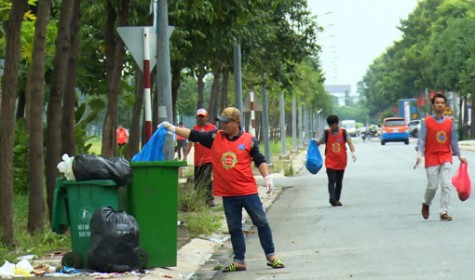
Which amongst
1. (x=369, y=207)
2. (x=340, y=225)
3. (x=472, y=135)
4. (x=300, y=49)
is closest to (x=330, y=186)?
(x=369, y=207)

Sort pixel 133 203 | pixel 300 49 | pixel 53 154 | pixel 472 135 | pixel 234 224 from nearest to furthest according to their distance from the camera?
pixel 133 203 → pixel 234 224 → pixel 53 154 → pixel 300 49 → pixel 472 135

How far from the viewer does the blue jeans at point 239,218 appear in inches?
486

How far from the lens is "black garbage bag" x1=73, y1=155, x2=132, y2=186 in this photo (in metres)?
11.4

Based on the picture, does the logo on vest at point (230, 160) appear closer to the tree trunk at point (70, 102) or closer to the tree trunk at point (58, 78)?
the tree trunk at point (58, 78)

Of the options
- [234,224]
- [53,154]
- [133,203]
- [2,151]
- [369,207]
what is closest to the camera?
[133,203]

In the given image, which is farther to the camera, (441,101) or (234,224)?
(441,101)

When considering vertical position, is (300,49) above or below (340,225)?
above

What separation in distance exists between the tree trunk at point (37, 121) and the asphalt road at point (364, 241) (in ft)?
7.61

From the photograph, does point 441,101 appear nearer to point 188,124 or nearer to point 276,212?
point 276,212

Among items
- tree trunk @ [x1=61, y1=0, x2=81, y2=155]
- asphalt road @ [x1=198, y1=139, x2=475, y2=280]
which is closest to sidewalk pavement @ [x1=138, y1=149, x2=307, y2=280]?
asphalt road @ [x1=198, y1=139, x2=475, y2=280]

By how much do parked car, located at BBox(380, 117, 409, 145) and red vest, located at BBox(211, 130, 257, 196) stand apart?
2551 inches

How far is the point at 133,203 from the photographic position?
11.7m

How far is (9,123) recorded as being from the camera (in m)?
13.9

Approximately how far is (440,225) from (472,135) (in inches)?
3004
